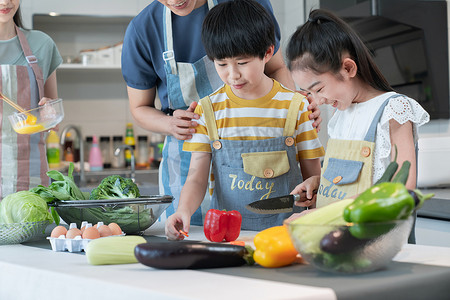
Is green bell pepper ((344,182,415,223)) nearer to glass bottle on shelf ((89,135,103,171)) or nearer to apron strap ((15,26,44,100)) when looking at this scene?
apron strap ((15,26,44,100))

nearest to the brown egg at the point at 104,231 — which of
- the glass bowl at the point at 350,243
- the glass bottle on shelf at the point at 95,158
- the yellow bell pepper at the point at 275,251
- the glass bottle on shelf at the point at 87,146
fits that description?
the yellow bell pepper at the point at 275,251

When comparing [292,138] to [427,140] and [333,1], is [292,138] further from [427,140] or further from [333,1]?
[333,1]

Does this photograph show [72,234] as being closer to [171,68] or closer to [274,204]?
[274,204]

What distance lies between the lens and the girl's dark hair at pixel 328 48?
1.33m

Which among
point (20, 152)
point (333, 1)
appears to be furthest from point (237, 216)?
point (333, 1)

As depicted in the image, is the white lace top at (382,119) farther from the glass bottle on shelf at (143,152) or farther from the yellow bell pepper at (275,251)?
the glass bottle on shelf at (143,152)

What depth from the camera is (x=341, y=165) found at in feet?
4.54

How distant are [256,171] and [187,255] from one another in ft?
2.22

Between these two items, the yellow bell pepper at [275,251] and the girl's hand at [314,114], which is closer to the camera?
the yellow bell pepper at [275,251]

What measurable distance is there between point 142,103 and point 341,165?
728 millimetres

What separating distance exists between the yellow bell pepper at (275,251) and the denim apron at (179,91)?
0.78 m

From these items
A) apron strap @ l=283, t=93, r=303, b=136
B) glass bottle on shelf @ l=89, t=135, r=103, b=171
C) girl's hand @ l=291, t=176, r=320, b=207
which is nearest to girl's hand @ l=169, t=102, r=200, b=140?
apron strap @ l=283, t=93, r=303, b=136

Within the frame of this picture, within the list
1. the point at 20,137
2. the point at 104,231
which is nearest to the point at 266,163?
the point at 104,231

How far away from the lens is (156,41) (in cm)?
173
